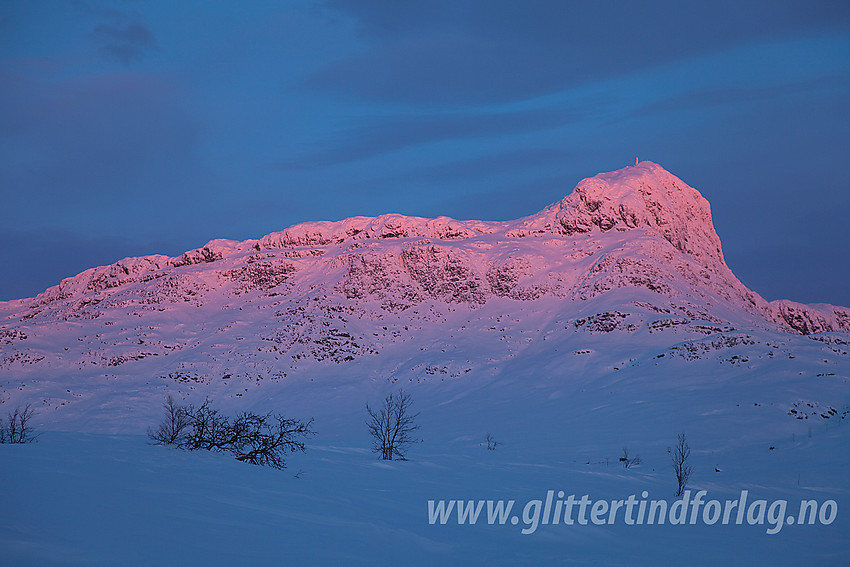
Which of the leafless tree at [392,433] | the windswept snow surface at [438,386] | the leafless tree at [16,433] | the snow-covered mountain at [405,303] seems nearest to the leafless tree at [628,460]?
the windswept snow surface at [438,386]

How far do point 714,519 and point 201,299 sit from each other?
9007 centimetres

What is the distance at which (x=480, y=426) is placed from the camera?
160ft

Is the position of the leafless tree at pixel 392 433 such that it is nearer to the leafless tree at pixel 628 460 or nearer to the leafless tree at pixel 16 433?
the leafless tree at pixel 628 460

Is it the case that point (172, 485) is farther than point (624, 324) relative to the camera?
No

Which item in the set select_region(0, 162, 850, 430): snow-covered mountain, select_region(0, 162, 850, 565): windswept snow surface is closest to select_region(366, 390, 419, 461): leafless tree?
select_region(0, 162, 850, 565): windswept snow surface

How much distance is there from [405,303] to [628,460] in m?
56.7

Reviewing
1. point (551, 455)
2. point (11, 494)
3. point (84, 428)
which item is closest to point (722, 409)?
point (551, 455)

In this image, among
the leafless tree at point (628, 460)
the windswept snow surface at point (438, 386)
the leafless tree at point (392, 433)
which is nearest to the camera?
the windswept snow surface at point (438, 386)

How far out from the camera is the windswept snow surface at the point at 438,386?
998 cm

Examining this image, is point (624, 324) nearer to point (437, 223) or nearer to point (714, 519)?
point (437, 223)

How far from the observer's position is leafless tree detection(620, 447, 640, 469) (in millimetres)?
31491

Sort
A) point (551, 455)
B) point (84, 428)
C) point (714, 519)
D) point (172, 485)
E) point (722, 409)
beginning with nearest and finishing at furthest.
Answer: point (172, 485), point (714, 519), point (551, 455), point (722, 409), point (84, 428)

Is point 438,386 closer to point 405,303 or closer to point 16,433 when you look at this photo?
point 405,303

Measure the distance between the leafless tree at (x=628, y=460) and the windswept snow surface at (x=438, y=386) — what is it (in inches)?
31.6
